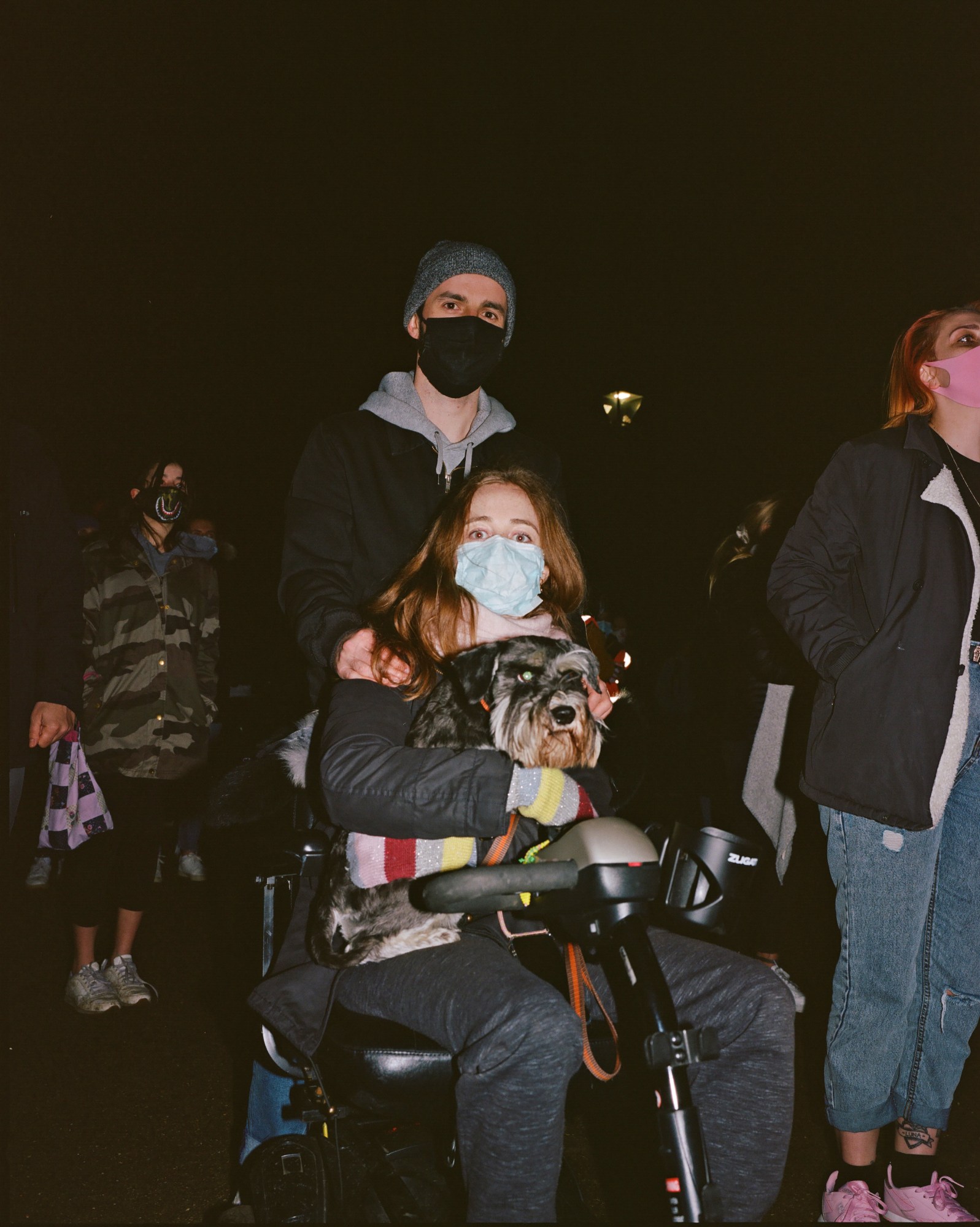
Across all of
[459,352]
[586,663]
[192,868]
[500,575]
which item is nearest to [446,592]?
[500,575]

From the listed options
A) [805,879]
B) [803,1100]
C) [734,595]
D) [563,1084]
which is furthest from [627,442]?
[563,1084]

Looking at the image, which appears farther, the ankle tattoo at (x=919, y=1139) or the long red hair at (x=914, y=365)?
the long red hair at (x=914, y=365)

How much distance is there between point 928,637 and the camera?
227 cm

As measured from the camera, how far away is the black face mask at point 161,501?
441 cm

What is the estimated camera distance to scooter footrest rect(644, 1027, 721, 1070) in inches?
53.7

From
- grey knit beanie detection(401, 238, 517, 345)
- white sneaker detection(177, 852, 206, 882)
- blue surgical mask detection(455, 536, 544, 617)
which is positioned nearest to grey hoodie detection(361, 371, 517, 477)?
grey knit beanie detection(401, 238, 517, 345)

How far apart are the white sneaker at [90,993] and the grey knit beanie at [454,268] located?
3086 mm

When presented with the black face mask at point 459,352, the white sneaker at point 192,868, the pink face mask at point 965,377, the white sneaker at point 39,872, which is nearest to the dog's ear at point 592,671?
the black face mask at point 459,352

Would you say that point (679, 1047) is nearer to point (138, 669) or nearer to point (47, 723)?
point (47, 723)

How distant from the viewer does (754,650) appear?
13.3ft

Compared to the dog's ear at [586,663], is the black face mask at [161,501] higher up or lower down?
higher up

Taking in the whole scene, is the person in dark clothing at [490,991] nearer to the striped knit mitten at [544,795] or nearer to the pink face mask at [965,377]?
the striped knit mitten at [544,795]

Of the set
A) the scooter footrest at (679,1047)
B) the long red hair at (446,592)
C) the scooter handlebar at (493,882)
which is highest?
the long red hair at (446,592)

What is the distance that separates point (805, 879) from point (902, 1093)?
3847mm
